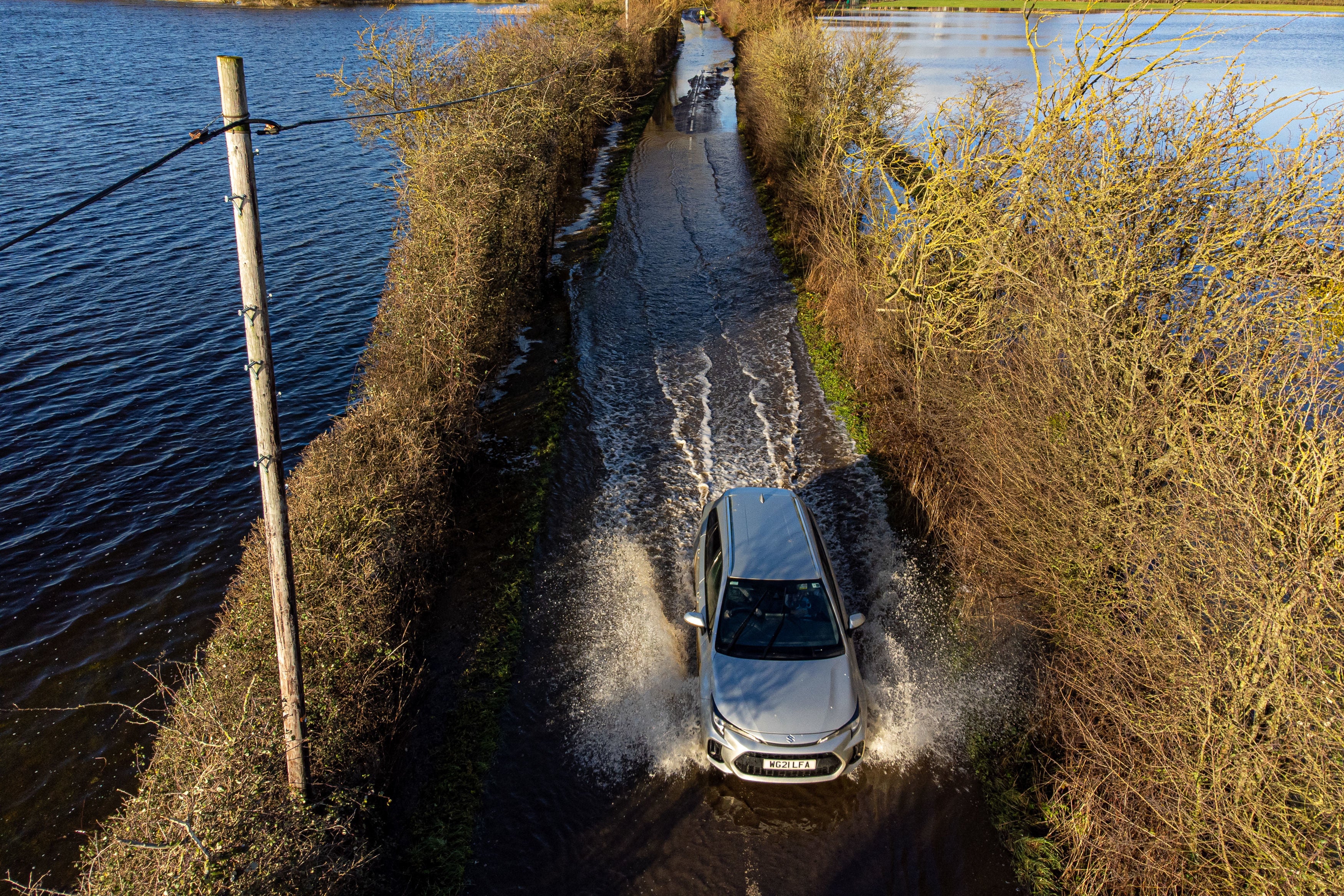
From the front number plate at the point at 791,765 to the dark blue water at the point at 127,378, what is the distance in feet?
25.2

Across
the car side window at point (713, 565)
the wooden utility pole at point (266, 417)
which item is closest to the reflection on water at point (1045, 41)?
the car side window at point (713, 565)

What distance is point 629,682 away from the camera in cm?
1012

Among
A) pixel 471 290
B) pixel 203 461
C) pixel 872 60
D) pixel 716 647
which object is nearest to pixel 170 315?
pixel 203 461

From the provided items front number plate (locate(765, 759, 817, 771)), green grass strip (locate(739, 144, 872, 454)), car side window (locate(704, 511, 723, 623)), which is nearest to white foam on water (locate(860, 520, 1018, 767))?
front number plate (locate(765, 759, 817, 771))

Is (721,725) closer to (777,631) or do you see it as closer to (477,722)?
(777,631)

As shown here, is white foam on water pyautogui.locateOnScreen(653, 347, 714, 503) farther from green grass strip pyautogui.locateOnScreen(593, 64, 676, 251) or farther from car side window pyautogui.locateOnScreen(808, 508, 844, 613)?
green grass strip pyautogui.locateOnScreen(593, 64, 676, 251)

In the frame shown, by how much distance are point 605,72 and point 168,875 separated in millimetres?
33386

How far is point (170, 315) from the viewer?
20.6 meters

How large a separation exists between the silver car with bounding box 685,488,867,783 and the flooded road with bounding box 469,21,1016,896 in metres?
0.66

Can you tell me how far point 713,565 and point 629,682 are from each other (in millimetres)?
1867

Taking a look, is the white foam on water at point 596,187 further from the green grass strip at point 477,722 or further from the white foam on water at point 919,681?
the white foam on water at point 919,681

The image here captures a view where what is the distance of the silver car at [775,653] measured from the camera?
8.39m

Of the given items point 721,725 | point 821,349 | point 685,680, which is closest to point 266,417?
point 721,725

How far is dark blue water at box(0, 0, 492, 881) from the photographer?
34.9 ft
